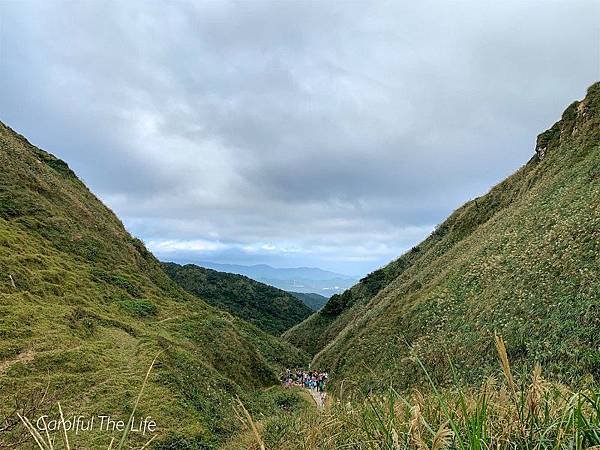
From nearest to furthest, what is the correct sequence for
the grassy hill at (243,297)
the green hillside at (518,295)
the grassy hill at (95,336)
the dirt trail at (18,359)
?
the grassy hill at (95,336), the dirt trail at (18,359), the green hillside at (518,295), the grassy hill at (243,297)

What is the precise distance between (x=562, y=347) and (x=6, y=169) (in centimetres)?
4526

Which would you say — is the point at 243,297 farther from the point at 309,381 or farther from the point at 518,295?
the point at 518,295

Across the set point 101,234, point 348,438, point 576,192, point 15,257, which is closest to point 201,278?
point 101,234

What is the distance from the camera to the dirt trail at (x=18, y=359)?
47.4 ft

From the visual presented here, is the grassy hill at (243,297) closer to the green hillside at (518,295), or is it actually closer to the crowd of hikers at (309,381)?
the crowd of hikers at (309,381)

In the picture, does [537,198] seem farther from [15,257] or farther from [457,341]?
[15,257]

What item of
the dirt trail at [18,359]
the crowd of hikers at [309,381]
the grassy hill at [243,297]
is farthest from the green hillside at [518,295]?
the grassy hill at [243,297]

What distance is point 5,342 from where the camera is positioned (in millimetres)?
16016

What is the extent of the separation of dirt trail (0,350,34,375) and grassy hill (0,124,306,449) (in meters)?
0.03

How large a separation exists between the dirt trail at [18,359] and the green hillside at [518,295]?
13.0 m

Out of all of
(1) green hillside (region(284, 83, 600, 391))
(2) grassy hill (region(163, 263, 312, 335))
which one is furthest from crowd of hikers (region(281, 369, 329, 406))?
(2) grassy hill (region(163, 263, 312, 335))

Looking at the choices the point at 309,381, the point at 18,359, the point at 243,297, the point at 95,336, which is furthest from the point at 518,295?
the point at 243,297

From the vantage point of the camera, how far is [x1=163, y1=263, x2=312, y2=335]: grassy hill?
102875 millimetres

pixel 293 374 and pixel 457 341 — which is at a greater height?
pixel 457 341
